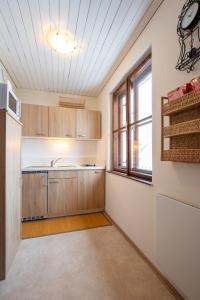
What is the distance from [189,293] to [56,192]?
2391mm

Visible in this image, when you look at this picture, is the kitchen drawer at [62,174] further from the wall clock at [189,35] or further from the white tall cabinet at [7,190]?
the wall clock at [189,35]

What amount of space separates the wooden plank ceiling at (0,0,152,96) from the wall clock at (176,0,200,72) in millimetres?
509

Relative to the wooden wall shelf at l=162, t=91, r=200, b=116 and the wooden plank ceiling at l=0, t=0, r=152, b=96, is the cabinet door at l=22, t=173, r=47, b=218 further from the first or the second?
the wooden wall shelf at l=162, t=91, r=200, b=116

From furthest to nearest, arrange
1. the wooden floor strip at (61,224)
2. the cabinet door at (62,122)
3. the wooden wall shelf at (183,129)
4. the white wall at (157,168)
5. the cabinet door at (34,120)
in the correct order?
the cabinet door at (62,122) < the cabinet door at (34,120) < the wooden floor strip at (61,224) < the white wall at (157,168) < the wooden wall shelf at (183,129)

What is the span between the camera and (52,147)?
11.9 feet

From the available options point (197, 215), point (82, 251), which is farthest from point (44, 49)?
point (82, 251)

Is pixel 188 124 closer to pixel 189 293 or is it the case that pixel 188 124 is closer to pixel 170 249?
pixel 170 249

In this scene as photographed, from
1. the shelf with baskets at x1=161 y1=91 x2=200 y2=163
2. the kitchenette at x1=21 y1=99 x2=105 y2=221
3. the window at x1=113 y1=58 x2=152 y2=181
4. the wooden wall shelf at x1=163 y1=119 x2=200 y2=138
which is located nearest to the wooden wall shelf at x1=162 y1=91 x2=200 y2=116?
the shelf with baskets at x1=161 y1=91 x2=200 y2=163

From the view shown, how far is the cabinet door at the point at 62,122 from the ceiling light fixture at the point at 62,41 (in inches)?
52.4

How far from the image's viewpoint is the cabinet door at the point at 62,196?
298 cm

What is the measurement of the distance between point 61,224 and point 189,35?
2.95 meters

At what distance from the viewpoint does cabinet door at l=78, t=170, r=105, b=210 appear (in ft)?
10.4

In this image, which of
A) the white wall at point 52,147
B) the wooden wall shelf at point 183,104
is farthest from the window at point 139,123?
the white wall at point 52,147

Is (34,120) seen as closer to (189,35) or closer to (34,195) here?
(34,195)
